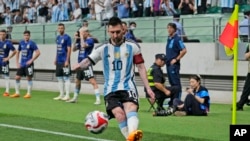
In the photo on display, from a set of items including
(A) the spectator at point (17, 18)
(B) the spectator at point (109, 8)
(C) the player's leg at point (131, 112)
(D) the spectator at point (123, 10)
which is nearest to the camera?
(C) the player's leg at point (131, 112)

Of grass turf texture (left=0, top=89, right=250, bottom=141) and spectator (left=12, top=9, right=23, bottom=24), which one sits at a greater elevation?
spectator (left=12, top=9, right=23, bottom=24)

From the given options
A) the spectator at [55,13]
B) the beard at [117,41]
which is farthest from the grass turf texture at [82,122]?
the spectator at [55,13]

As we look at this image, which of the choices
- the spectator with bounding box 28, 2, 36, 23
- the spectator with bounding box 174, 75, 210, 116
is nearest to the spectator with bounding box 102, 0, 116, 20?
the spectator with bounding box 28, 2, 36, 23

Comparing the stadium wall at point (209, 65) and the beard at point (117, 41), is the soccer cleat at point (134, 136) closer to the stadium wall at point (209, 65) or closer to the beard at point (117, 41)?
the beard at point (117, 41)

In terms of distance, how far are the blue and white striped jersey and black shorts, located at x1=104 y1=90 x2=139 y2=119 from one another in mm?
65

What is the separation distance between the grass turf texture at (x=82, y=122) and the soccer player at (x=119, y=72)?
2067 millimetres

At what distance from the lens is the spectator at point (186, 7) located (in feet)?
87.1

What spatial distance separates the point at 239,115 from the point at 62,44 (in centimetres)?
706

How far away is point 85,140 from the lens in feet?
44.6

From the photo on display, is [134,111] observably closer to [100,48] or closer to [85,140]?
[100,48]

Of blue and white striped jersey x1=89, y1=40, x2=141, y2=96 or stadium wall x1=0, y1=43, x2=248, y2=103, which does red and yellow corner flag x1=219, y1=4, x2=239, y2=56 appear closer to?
blue and white striped jersey x1=89, y1=40, x2=141, y2=96

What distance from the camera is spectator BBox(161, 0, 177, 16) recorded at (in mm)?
27297

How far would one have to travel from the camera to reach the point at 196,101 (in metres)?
17.7

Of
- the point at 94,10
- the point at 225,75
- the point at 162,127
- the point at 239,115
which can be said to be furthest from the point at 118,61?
the point at 94,10
